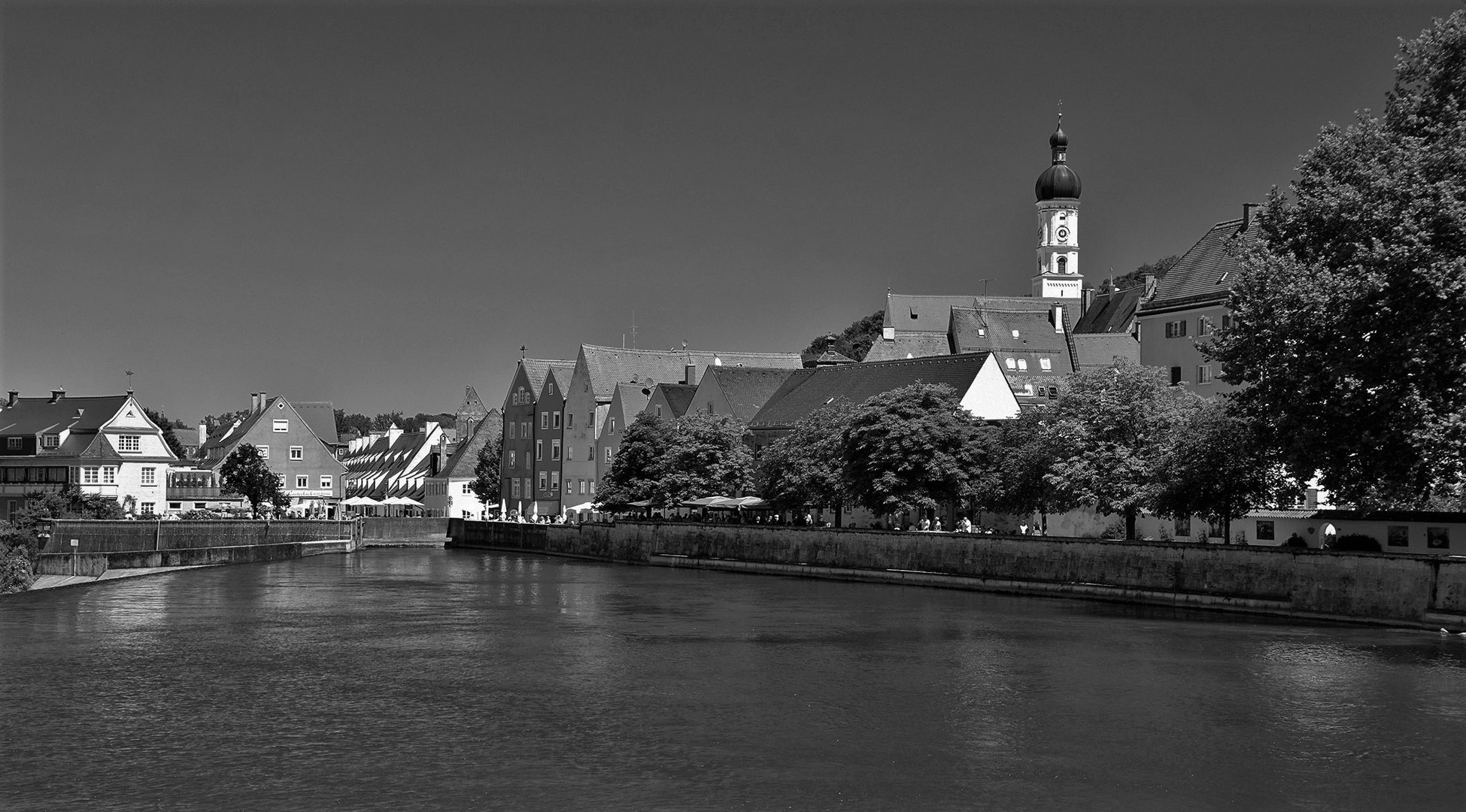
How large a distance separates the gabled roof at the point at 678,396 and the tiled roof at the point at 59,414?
3424cm

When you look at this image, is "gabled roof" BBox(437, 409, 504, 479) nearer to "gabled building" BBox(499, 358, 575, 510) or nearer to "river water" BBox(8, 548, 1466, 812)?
"gabled building" BBox(499, 358, 575, 510)

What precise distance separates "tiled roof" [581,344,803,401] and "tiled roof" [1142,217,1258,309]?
137 ft

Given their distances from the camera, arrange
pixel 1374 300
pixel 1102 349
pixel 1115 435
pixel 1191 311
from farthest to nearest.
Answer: pixel 1102 349 < pixel 1191 311 < pixel 1115 435 < pixel 1374 300

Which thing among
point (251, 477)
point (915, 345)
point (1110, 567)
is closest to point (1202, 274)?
point (1110, 567)

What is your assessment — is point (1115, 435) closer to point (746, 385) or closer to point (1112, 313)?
point (746, 385)

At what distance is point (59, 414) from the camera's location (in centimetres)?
9644

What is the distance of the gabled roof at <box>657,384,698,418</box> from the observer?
104 meters

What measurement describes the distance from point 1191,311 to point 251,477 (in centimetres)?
6051

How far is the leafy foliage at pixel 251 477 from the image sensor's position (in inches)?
4038

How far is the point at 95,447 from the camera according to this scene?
9300cm

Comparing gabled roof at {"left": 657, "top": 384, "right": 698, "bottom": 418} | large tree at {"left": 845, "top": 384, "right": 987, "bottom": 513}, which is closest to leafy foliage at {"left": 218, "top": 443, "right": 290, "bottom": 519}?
gabled roof at {"left": 657, "top": 384, "right": 698, "bottom": 418}

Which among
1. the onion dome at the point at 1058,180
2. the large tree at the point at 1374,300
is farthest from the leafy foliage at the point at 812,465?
the onion dome at the point at 1058,180

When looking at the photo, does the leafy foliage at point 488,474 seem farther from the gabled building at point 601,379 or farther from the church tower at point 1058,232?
the church tower at point 1058,232

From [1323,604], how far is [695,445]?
4694 cm
